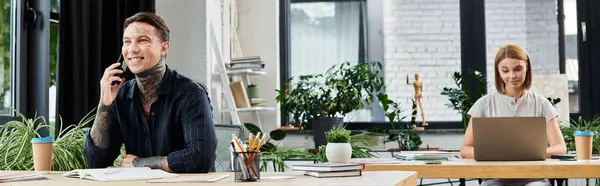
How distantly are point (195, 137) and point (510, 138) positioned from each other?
1.27 meters

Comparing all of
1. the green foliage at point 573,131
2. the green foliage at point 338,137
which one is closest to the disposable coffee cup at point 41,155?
the green foliage at point 338,137

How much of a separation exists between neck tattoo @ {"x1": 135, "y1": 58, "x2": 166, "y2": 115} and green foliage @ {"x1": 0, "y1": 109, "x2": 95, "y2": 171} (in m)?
1.05

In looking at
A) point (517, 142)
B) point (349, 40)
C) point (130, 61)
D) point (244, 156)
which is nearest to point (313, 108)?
point (349, 40)

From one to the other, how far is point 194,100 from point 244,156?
0.71 meters

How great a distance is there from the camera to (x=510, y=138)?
3.30 metres

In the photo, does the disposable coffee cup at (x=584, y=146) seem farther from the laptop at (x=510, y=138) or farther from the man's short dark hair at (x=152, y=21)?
the man's short dark hair at (x=152, y=21)

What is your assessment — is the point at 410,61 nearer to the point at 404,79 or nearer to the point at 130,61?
the point at 404,79

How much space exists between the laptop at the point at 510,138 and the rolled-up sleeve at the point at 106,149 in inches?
53.7

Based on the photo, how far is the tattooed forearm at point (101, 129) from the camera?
2.88m

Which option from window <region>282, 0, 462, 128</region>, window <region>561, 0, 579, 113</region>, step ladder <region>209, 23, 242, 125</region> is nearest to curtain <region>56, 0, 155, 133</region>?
step ladder <region>209, 23, 242, 125</region>

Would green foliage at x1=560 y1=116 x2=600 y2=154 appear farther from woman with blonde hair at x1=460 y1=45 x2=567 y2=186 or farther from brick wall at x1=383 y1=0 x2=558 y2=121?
woman with blonde hair at x1=460 y1=45 x2=567 y2=186

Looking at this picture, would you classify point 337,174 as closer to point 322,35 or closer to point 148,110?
point 148,110

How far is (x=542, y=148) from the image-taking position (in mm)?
3314

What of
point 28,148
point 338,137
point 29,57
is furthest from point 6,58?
point 338,137
